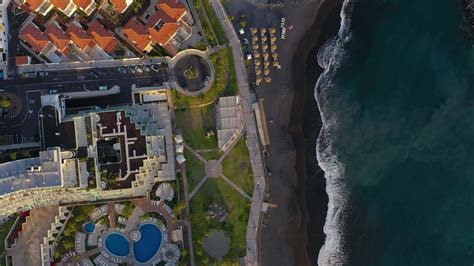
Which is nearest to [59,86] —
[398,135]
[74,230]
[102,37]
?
[102,37]

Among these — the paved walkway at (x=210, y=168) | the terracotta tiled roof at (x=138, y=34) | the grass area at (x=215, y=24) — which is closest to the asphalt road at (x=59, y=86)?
the terracotta tiled roof at (x=138, y=34)

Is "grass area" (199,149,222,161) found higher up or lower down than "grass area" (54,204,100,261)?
higher up

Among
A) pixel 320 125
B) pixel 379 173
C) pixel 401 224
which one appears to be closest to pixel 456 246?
pixel 401 224

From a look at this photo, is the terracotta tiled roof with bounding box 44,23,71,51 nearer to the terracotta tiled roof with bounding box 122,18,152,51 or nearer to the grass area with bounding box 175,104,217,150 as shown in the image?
the terracotta tiled roof with bounding box 122,18,152,51

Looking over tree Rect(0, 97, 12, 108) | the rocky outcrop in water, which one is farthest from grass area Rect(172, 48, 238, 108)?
the rocky outcrop in water

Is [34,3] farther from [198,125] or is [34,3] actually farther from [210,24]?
[198,125]

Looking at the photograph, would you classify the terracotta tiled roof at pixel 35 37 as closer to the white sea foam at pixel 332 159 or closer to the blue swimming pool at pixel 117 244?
the blue swimming pool at pixel 117 244

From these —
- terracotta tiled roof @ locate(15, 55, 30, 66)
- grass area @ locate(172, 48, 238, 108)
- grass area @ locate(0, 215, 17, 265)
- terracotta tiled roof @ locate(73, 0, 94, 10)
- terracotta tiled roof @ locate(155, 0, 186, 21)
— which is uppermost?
terracotta tiled roof @ locate(73, 0, 94, 10)

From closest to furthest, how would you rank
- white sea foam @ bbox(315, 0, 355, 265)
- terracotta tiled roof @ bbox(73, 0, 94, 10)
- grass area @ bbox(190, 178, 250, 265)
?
1. terracotta tiled roof @ bbox(73, 0, 94, 10)
2. grass area @ bbox(190, 178, 250, 265)
3. white sea foam @ bbox(315, 0, 355, 265)
